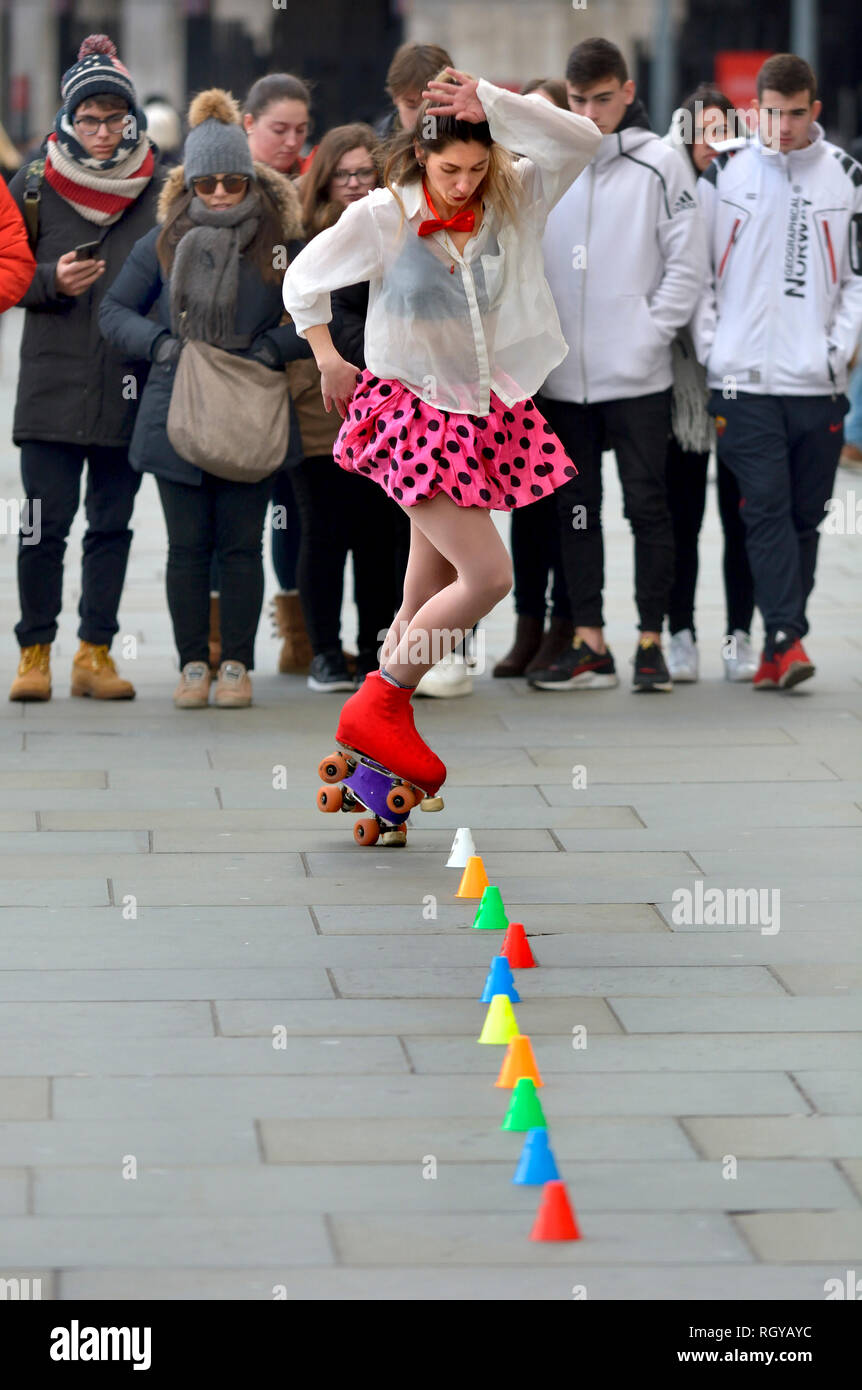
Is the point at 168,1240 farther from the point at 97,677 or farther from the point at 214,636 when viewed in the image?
the point at 214,636

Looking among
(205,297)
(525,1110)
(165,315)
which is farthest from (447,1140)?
(165,315)

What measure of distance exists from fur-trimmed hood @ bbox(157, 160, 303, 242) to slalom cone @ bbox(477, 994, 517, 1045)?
12.7ft

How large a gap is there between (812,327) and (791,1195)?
4.99m

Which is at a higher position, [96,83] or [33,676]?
[96,83]

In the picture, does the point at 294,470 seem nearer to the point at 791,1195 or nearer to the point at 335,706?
the point at 335,706

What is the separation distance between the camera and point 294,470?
827cm

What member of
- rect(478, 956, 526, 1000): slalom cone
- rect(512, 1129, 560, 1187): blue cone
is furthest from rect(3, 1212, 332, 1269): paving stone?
rect(478, 956, 526, 1000): slalom cone

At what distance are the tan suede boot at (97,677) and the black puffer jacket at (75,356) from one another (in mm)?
788

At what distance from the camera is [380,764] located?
20.0 ft

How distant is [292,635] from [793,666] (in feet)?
6.30

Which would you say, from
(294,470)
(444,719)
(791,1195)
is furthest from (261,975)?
(294,470)

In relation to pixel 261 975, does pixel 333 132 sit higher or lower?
higher

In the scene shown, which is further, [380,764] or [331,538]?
[331,538]
